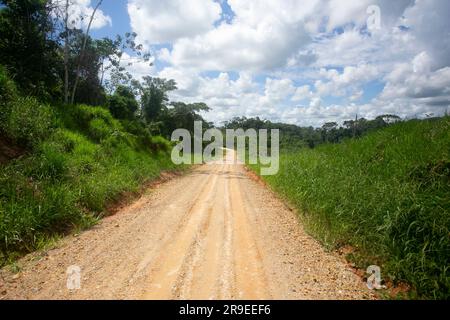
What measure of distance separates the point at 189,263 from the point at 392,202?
3290 millimetres

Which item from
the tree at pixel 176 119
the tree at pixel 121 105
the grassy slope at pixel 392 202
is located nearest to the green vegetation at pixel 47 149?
the tree at pixel 121 105

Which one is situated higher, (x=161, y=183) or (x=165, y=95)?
(x=165, y=95)

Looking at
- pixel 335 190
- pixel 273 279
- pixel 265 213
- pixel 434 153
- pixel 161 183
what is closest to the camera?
pixel 273 279

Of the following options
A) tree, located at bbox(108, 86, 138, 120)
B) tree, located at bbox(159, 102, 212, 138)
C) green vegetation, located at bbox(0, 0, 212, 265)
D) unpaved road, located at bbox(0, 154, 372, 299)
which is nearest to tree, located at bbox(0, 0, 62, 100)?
green vegetation, located at bbox(0, 0, 212, 265)

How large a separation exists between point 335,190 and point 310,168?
298 centimetres

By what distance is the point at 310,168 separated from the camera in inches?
365

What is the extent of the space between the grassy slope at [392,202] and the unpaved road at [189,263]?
543 millimetres

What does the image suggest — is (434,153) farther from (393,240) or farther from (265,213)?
(265,213)

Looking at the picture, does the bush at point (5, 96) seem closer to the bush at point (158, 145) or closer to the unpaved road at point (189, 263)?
the unpaved road at point (189, 263)

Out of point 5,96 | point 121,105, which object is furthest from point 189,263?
point 121,105

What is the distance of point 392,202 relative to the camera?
177 inches

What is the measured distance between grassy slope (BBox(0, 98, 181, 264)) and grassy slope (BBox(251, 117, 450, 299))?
5009 mm
